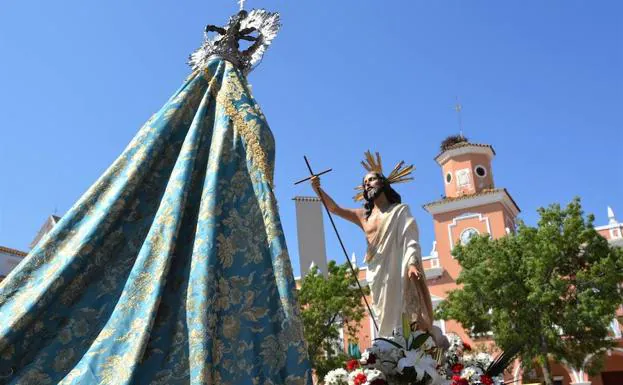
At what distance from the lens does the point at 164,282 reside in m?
2.13

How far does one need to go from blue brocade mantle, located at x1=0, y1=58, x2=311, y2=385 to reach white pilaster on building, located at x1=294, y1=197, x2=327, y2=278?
1658 centimetres

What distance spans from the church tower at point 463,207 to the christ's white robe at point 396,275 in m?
18.6

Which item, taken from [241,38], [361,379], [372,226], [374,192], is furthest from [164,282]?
[374,192]

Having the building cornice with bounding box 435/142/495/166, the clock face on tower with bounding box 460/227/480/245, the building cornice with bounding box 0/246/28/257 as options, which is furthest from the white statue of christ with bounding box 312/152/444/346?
the building cornice with bounding box 0/246/28/257

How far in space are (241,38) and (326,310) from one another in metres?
15.0

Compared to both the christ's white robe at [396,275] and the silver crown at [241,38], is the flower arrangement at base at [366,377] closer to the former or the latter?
the christ's white robe at [396,275]

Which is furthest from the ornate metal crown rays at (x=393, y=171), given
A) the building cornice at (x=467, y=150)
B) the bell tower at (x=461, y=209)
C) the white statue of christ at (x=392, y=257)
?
the building cornice at (x=467, y=150)

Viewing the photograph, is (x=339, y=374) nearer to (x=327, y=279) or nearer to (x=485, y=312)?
(x=485, y=312)

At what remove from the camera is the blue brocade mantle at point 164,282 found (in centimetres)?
201

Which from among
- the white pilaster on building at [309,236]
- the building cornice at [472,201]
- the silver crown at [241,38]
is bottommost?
the silver crown at [241,38]

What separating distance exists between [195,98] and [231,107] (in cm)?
24

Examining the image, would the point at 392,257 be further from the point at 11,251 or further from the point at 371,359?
the point at 11,251

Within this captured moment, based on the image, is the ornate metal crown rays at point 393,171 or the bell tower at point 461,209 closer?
the ornate metal crown rays at point 393,171

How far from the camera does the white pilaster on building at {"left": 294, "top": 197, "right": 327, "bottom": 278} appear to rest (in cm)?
1919
